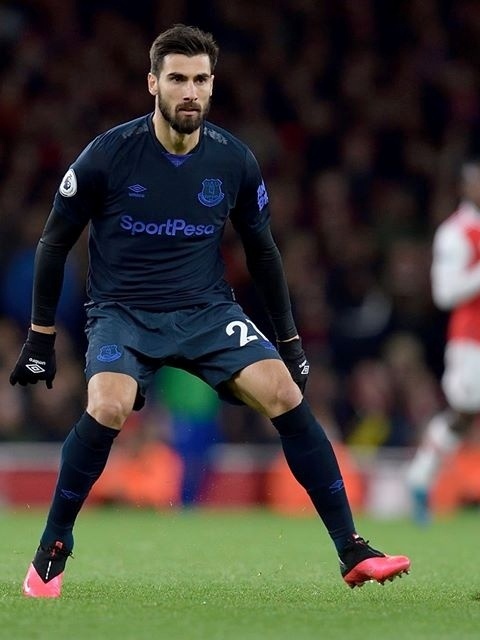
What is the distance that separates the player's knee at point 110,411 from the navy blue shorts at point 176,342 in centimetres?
16

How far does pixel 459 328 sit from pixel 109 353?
5307 mm

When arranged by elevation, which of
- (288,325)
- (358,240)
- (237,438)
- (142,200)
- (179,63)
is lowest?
(237,438)

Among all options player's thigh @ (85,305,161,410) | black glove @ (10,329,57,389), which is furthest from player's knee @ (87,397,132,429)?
black glove @ (10,329,57,389)

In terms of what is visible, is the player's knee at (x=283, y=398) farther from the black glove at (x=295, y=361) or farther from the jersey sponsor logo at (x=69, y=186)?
the jersey sponsor logo at (x=69, y=186)

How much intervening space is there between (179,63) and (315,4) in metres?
10.4

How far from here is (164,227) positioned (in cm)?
605

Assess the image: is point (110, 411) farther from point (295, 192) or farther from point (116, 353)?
point (295, 192)

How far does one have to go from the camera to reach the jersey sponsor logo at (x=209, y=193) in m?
6.08

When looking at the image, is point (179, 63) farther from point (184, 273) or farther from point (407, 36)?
point (407, 36)

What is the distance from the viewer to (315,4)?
1606 centimetres

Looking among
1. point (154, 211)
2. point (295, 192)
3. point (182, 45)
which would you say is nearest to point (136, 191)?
point (154, 211)

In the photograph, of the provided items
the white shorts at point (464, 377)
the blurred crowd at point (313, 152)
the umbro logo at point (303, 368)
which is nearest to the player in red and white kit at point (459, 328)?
the white shorts at point (464, 377)

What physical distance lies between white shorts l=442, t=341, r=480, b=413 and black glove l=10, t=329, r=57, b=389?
195 inches

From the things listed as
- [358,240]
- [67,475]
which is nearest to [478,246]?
[358,240]
